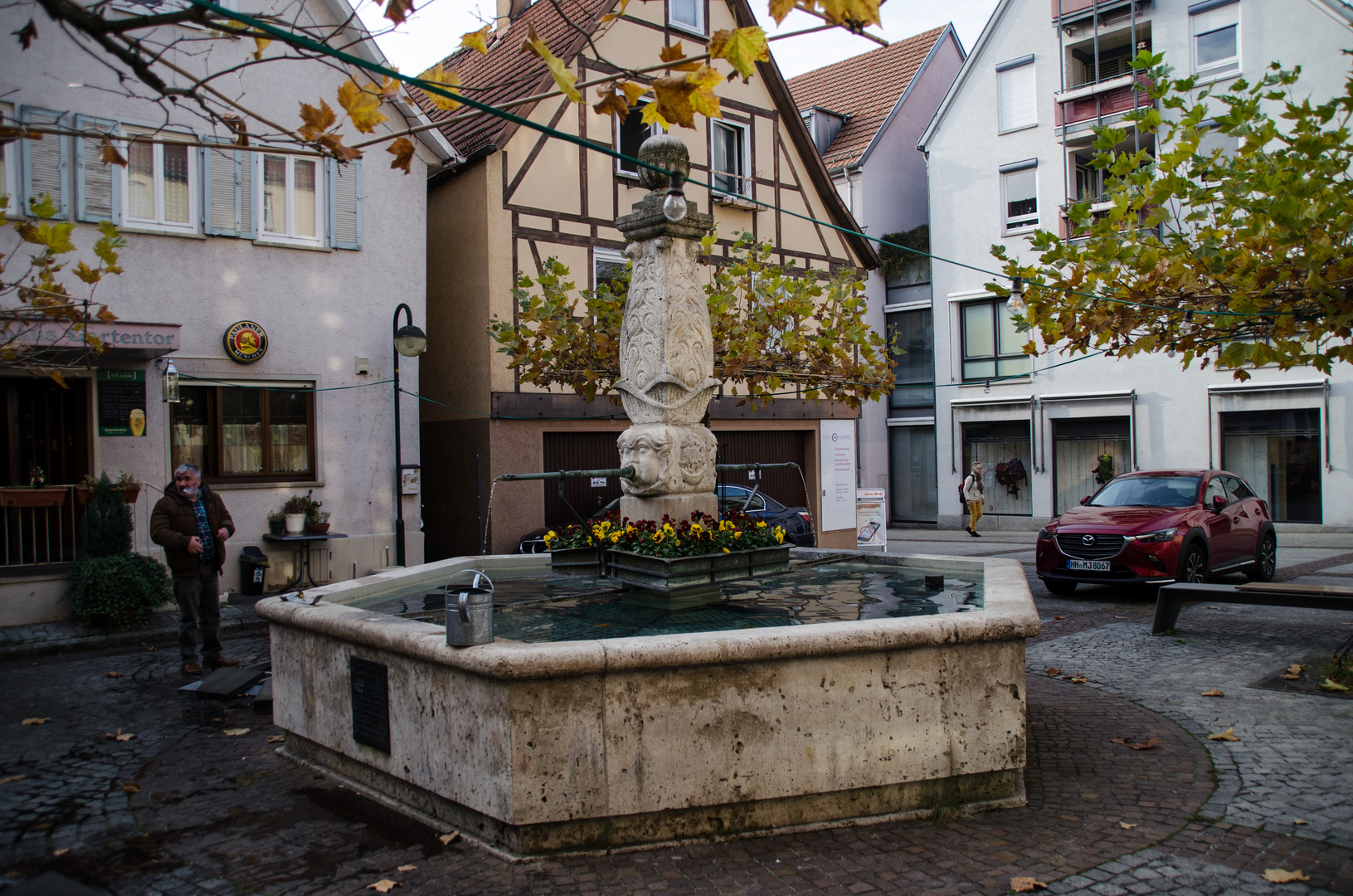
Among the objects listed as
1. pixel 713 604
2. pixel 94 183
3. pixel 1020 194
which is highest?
pixel 1020 194

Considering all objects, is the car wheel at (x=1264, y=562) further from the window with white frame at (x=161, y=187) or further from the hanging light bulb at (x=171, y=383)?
the window with white frame at (x=161, y=187)

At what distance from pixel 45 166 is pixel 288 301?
3.06 metres

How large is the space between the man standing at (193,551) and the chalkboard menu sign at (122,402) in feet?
12.5

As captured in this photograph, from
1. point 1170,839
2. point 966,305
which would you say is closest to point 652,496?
point 1170,839

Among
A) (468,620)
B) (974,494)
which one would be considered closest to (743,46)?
(468,620)

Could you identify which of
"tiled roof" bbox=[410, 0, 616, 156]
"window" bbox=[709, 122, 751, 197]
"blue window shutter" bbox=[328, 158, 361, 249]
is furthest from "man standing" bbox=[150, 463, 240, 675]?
"window" bbox=[709, 122, 751, 197]

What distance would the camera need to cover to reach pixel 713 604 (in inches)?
253

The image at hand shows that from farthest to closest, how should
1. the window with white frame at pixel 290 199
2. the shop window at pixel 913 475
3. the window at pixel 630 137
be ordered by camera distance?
the shop window at pixel 913 475 < the window at pixel 630 137 < the window with white frame at pixel 290 199

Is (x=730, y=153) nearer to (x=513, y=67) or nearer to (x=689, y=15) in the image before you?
(x=689, y=15)

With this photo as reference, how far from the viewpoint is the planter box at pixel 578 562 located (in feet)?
21.2

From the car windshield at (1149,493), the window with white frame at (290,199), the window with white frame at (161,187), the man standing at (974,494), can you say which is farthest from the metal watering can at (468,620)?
the man standing at (974,494)

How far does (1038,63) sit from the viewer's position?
24688mm

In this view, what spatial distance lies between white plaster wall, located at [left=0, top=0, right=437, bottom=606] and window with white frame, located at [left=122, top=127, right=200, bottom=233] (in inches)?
10.3

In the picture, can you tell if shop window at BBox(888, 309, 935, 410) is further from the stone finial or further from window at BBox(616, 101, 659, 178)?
the stone finial
